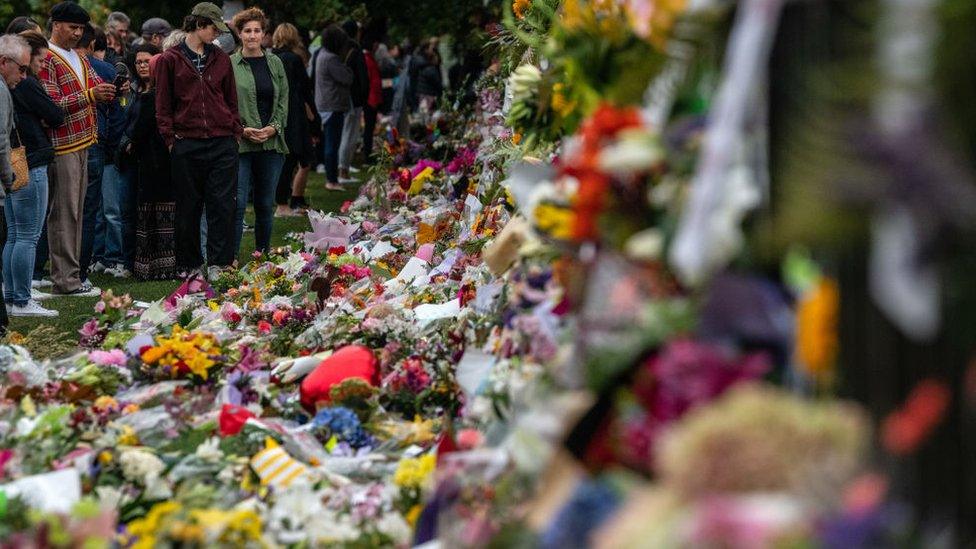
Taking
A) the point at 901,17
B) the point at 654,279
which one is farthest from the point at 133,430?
the point at 901,17

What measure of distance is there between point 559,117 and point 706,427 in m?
2.07

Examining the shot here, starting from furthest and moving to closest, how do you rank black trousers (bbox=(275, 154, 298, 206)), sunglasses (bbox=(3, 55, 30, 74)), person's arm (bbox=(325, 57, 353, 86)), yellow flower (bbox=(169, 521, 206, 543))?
1. person's arm (bbox=(325, 57, 353, 86))
2. black trousers (bbox=(275, 154, 298, 206))
3. sunglasses (bbox=(3, 55, 30, 74))
4. yellow flower (bbox=(169, 521, 206, 543))

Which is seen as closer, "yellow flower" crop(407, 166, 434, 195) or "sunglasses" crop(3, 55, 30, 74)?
"sunglasses" crop(3, 55, 30, 74)

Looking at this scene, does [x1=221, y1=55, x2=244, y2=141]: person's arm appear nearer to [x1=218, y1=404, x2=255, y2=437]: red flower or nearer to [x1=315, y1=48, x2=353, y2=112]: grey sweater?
[x1=218, y1=404, x2=255, y2=437]: red flower

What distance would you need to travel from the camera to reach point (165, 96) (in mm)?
9070

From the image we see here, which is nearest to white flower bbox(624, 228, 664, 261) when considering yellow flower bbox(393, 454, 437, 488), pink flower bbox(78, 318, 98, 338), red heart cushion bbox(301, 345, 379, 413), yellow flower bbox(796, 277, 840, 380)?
yellow flower bbox(796, 277, 840, 380)

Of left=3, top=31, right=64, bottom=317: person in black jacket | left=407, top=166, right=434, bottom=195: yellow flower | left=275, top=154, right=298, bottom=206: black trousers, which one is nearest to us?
left=3, top=31, right=64, bottom=317: person in black jacket

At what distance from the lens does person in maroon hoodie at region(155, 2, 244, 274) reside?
9055mm

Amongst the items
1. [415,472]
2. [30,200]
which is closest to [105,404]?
[415,472]

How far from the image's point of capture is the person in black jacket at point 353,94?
15.4m

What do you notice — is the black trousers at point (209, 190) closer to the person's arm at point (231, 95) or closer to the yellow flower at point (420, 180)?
the person's arm at point (231, 95)

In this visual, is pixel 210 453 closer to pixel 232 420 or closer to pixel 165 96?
pixel 232 420

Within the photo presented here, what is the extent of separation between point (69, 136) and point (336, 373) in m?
4.09

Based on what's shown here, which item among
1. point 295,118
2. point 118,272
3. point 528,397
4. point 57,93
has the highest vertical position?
point 528,397
